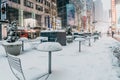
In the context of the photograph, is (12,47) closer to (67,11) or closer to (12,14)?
(12,14)

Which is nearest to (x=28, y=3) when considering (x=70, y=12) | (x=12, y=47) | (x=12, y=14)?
(x=12, y=14)

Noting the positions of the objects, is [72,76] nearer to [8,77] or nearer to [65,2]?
[8,77]

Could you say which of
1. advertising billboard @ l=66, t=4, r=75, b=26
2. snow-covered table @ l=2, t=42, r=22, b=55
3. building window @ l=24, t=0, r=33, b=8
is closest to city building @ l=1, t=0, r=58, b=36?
building window @ l=24, t=0, r=33, b=8

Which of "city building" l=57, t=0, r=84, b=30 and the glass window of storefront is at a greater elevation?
"city building" l=57, t=0, r=84, b=30

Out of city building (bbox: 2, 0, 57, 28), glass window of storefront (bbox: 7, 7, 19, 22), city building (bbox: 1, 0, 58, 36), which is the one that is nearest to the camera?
glass window of storefront (bbox: 7, 7, 19, 22)

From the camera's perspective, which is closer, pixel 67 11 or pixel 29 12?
pixel 29 12

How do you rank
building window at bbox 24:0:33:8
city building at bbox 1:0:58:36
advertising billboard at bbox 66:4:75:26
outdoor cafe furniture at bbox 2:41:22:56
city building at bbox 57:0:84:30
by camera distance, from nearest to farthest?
outdoor cafe furniture at bbox 2:41:22:56 < city building at bbox 1:0:58:36 < building window at bbox 24:0:33:8 < advertising billboard at bbox 66:4:75:26 < city building at bbox 57:0:84:30

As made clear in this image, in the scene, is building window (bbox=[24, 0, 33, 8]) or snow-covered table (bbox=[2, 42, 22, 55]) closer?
snow-covered table (bbox=[2, 42, 22, 55])

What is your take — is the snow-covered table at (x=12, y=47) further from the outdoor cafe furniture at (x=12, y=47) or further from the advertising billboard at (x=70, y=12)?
the advertising billboard at (x=70, y=12)

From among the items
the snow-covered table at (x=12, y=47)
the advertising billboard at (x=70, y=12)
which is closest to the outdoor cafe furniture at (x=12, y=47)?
the snow-covered table at (x=12, y=47)

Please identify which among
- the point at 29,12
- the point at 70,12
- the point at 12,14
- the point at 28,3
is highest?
the point at 70,12

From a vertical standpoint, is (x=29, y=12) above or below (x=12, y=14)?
above

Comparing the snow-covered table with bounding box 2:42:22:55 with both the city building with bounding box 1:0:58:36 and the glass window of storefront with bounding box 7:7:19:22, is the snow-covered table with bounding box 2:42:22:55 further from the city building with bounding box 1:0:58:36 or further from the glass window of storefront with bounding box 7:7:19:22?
the glass window of storefront with bounding box 7:7:19:22

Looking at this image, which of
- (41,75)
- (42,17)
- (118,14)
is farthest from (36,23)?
(118,14)
